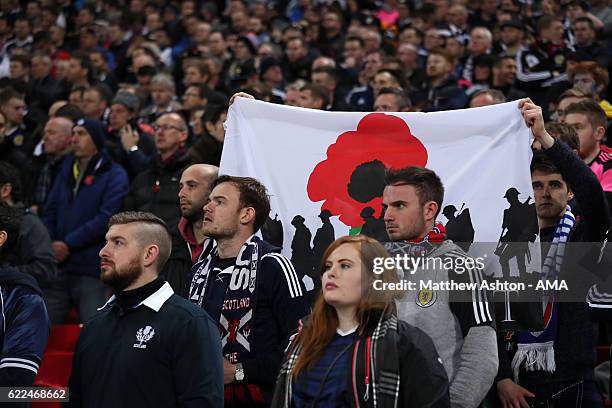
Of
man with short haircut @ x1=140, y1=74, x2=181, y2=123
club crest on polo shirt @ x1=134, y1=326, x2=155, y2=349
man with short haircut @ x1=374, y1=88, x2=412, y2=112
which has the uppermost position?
man with short haircut @ x1=140, y1=74, x2=181, y2=123

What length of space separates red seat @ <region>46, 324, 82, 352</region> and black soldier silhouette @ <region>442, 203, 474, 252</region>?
3182mm

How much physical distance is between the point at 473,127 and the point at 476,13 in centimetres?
1034

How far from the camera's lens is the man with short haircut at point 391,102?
848cm

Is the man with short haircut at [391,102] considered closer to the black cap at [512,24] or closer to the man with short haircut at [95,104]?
the man with short haircut at [95,104]

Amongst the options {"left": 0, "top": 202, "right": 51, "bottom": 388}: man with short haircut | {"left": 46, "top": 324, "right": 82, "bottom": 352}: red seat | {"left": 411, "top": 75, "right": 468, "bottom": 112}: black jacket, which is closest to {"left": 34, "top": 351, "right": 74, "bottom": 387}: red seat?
{"left": 46, "top": 324, "right": 82, "bottom": 352}: red seat

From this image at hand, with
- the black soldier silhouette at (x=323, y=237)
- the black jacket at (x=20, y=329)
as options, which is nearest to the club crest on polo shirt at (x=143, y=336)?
the black jacket at (x=20, y=329)

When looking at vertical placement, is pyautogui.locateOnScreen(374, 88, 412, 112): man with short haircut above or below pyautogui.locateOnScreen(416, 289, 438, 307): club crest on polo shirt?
above

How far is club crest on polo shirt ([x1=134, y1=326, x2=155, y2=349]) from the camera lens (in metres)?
4.71

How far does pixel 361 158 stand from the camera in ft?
19.7

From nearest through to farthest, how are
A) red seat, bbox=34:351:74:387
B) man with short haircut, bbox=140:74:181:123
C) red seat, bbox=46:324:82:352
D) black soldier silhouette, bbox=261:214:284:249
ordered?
black soldier silhouette, bbox=261:214:284:249
red seat, bbox=34:351:74:387
red seat, bbox=46:324:82:352
man with short haircut, bbox=140:74:181:123

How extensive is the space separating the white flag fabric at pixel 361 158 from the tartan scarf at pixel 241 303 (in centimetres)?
57

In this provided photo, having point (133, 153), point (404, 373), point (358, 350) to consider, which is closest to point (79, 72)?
point (133, 153)

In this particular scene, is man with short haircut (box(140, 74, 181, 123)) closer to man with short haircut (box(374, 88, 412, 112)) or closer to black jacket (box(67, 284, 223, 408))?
man with short haircut (box(374, 88, 412, 112))

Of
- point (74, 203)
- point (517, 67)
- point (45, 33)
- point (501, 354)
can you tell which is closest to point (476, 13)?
point (517, 67)
